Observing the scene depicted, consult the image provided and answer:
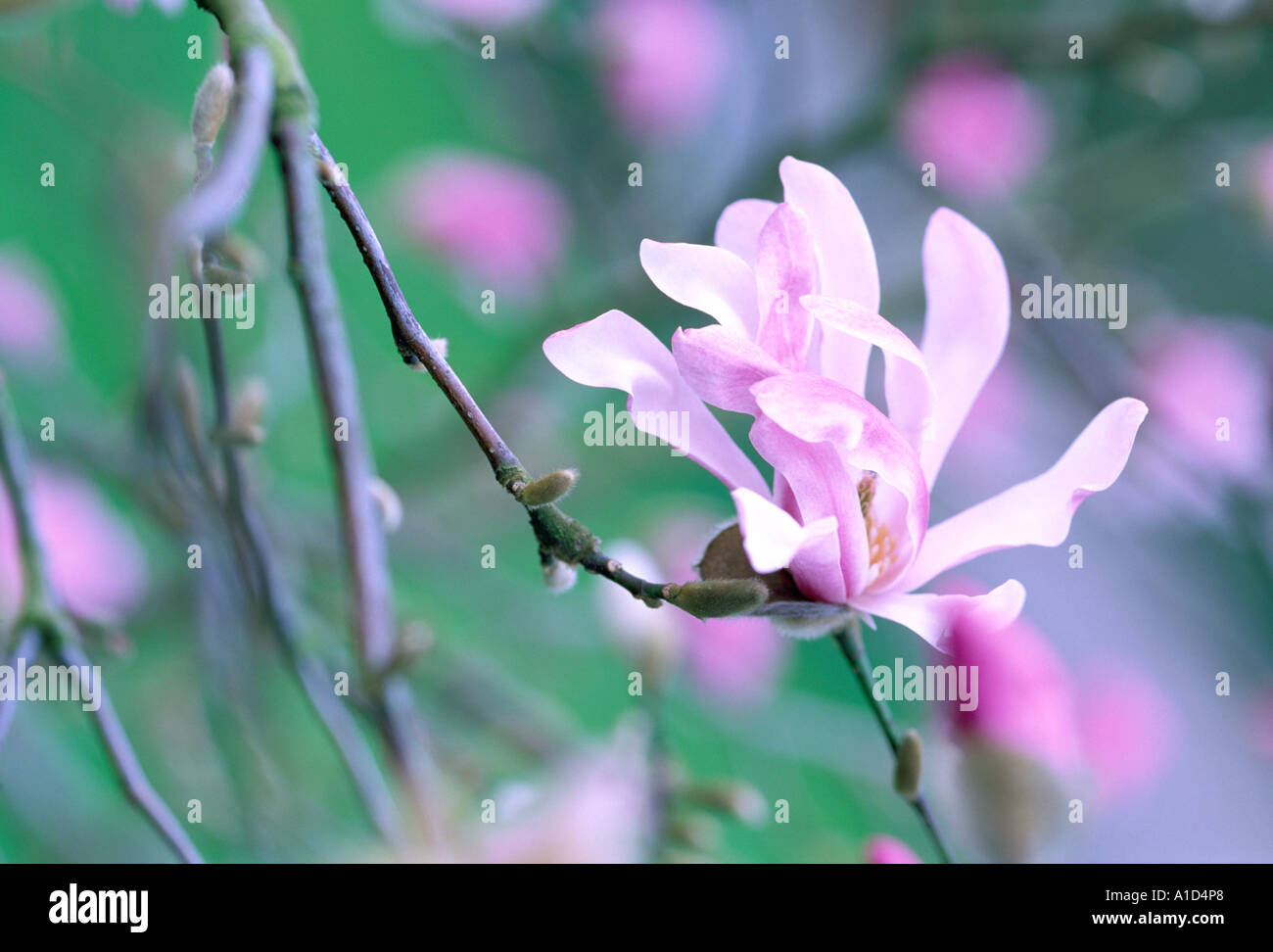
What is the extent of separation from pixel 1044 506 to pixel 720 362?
8cm

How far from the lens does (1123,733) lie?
1.66 feet

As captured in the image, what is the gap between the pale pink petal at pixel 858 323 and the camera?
0.56ft

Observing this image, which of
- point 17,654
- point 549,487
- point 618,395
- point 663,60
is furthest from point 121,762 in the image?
point 663,60

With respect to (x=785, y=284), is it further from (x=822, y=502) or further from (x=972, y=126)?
(x=972, y=126)

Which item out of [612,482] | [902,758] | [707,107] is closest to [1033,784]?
[902,758]

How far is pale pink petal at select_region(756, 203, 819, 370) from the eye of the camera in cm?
18

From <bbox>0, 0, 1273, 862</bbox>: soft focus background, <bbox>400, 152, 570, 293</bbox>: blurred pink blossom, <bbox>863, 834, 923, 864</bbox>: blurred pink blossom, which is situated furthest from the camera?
<bbox>400, 152, 570, 293</bbox>: blurred pink blossom

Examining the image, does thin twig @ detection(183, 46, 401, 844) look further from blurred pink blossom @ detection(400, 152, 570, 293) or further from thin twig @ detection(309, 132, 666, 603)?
blurred pink blossom @ detection(400, 152, 570, 293)

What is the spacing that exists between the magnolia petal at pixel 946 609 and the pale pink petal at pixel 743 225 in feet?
0.26

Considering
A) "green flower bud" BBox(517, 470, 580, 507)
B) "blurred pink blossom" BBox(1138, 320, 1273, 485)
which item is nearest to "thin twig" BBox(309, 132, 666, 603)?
"green flower bud" BBox(517, 470, 580, 507)

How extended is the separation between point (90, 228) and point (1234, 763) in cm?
70

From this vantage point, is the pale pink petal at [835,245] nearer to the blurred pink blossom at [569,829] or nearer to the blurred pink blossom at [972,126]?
the blurred pink blossom at [569,829]

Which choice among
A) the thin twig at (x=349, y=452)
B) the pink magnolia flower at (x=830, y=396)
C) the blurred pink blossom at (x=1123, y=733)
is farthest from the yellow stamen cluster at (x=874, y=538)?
the blurred pink blossom at (x=1123, y=733)
